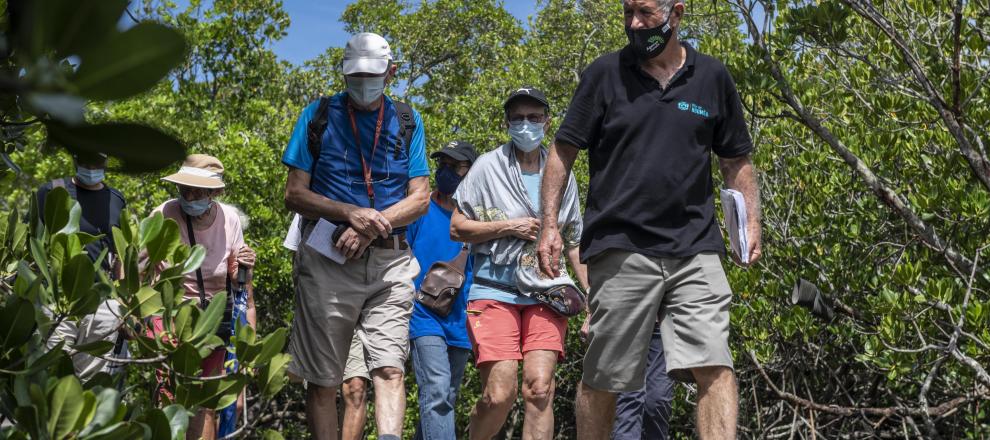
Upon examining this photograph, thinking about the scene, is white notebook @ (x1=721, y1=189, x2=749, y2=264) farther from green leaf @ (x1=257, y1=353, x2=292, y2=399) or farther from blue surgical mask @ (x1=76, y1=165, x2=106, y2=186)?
blue surgical mask @ (x1=76, y1=165, x2=106, y2=186)

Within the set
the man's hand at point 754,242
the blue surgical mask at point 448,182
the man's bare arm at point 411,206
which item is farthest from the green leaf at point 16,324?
the blue surgical mask at point 448,182

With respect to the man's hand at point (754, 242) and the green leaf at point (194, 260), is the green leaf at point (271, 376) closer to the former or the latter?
the green leaf at point (194, 260)

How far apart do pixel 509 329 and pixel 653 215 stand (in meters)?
1.51

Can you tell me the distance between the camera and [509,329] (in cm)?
529

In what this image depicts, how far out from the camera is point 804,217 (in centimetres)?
747

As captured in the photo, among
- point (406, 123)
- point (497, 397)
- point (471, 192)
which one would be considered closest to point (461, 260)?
point (471, 192)

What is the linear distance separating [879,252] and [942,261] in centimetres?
90

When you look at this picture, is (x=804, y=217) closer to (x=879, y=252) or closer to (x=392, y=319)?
(x=879, y=252)

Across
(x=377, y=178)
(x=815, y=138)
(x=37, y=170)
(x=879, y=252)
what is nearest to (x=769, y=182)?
(x=815, y=138)

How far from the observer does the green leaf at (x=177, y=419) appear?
2.11 metres

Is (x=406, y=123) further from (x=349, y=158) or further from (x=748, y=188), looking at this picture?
(x=748, y=188)

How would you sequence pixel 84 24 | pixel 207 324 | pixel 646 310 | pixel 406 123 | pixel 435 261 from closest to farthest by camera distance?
pixel 84 24, pixel 207 324, pixel 646 310, pixel 406 123, pixel 435 261

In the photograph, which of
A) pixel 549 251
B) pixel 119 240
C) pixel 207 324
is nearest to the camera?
pixel 207 324

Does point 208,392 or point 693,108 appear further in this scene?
point 693,108
